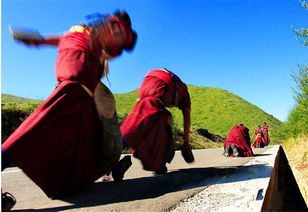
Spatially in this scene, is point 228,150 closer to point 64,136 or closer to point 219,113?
point 64,136

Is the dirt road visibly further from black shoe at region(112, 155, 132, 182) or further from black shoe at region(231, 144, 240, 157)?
black shoe at region(231, 144, 240, 157)

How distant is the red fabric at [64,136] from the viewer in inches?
61.4

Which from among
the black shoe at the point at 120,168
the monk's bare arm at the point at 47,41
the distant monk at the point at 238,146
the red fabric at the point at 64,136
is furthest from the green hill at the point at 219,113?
the red fabric at the point at 64,136

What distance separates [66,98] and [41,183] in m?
0.54

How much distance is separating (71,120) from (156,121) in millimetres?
1190

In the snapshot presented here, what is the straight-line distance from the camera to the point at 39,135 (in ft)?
5.23

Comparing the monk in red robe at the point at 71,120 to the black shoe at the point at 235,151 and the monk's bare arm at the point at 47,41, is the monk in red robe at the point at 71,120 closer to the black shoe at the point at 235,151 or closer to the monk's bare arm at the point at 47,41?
the monk's bare arm at the point at 47,41

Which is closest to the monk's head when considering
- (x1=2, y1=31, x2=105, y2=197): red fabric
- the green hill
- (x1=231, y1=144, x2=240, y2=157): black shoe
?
(x1=2, y1=31, x2=105, y2=197): red fabric

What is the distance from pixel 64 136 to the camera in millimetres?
1737

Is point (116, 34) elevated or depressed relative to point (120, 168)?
elevated

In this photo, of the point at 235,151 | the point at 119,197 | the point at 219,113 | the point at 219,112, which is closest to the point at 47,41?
the point at 119,197

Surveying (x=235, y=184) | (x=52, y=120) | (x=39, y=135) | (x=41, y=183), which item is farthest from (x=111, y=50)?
(x=235, y=184)

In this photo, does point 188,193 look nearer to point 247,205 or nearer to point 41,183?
point 247,205

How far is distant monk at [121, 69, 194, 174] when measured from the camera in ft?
8.79
